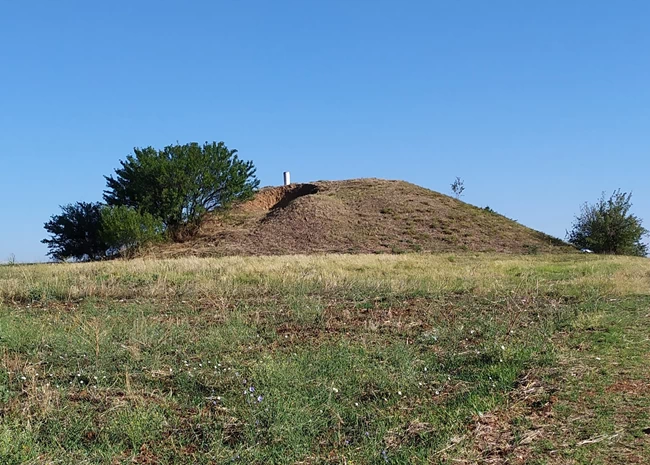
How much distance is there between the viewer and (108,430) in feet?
13.8

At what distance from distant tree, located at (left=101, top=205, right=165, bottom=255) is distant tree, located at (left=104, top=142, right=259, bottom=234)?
200cm

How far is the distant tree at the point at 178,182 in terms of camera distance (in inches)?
1209

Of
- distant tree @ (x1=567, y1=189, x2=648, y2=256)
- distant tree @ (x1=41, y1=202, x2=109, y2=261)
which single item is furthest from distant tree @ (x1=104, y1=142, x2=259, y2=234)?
distant tree @ (x1=567, y1=189, x2=648, y2=256)

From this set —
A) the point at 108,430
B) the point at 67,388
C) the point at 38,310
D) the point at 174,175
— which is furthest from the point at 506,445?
the point at 174,175

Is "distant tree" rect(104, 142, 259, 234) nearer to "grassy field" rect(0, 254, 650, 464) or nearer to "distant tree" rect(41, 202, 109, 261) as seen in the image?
"distant tree" rect(41, 202, 109, 261)

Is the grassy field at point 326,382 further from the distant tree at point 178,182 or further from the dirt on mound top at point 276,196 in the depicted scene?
the dirt on mound top at point 276,196

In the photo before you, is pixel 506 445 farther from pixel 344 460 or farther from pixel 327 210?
pixel 327 210

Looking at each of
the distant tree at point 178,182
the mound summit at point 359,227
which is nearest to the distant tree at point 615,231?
the mound summit at point 359,227

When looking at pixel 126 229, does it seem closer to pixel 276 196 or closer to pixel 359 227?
pixel 359 227

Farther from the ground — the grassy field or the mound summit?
the mound summit

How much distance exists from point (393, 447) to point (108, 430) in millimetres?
2100

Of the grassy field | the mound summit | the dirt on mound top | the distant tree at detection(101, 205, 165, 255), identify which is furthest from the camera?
the dirt on mound top

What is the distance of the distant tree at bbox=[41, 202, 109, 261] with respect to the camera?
103ft

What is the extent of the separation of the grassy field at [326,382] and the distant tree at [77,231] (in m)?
22.9
